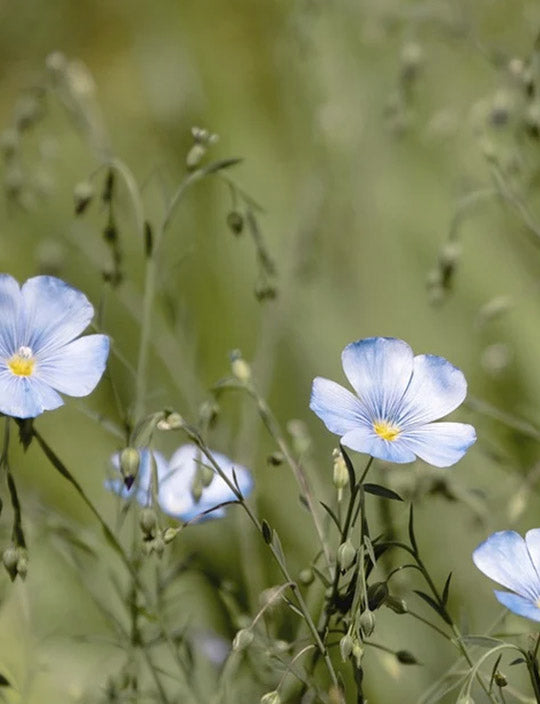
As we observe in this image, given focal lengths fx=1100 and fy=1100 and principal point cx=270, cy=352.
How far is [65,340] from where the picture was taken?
2.02 ft

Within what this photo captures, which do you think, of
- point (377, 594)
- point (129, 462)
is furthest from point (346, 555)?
point (129, 462)

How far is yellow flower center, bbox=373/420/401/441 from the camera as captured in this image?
0.57 meters

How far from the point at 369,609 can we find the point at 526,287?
2.93 feet

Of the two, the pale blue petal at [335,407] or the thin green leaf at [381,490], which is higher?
the pale blue petal at [335,407]

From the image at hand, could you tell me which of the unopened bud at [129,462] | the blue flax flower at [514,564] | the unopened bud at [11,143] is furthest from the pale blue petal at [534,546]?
the unopened bud at [11,143]

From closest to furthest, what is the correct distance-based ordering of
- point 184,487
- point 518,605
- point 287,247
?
point 518,605, point 184,487, point 287,247

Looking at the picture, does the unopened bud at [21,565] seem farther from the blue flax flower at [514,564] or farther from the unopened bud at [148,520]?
the blue flax flower at [514,564]

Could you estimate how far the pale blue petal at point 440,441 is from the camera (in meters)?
0.55

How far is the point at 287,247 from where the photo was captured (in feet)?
4.49

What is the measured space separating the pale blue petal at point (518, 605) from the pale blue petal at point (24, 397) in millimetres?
239

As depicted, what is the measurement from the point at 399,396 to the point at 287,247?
78 cm

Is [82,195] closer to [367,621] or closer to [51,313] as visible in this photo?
[51,313]

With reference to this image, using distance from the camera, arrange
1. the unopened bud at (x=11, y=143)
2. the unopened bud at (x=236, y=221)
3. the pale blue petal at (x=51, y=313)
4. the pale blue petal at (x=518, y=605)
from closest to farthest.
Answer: the pale blue petal at (x=518, y=605) < the pale blue petal at (x=51, y=313) < the unopened bud at (x=236, y=221) < the unopened bud at (x=11, y=143)

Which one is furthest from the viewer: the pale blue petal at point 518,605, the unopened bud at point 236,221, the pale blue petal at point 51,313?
the unopened bud at point 236,221
